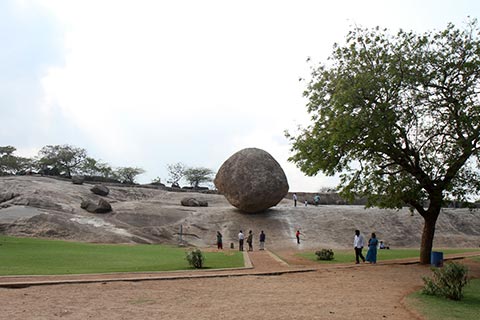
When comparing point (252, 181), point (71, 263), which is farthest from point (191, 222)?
point (71, 263)

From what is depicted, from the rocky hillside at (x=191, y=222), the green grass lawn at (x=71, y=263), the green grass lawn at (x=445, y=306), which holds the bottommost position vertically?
the green grass lawn at (x=445, y=306)

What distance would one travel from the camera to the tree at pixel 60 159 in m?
57.8

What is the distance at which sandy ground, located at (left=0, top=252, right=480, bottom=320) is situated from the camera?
8219 millimetres

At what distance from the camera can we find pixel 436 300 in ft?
32.6

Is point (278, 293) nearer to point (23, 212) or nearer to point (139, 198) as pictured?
point (23, 212)

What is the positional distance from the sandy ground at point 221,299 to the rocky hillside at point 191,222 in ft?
57.0

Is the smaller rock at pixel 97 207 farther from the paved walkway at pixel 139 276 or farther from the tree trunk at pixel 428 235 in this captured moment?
the tree trunk at pixel 428 235

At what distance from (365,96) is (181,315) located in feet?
39.6

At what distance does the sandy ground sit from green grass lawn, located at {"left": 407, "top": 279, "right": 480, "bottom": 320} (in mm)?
288

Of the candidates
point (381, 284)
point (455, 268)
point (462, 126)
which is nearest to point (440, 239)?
point (462, 126)

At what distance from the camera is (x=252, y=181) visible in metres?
33.8

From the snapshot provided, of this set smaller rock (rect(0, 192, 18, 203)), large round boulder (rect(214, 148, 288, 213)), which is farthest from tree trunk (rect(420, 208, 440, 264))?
smaller rock (rect(0, 192, 18, 203))

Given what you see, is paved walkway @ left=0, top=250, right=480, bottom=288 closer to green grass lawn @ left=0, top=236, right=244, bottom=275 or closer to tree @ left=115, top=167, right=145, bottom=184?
green grass lawn @ left=0, top=236, right=244, bottom=275

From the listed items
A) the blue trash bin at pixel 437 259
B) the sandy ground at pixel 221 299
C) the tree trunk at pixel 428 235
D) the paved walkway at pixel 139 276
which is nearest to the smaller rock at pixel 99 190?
the paved walkway at pixel 139 276
